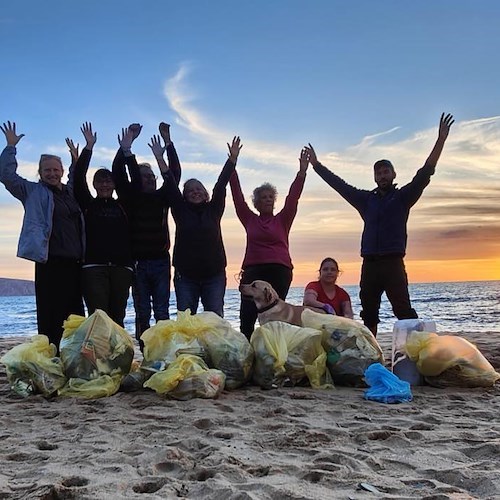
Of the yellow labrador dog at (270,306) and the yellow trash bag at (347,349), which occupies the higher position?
the yellow labrador dog at (270,306)

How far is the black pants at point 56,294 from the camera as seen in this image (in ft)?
15.1

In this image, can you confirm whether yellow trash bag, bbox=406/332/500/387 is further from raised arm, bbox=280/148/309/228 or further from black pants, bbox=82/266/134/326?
black pants, bbox=82/266/134/326

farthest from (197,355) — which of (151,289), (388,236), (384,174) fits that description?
(384,174)

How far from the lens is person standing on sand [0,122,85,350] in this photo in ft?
14.8

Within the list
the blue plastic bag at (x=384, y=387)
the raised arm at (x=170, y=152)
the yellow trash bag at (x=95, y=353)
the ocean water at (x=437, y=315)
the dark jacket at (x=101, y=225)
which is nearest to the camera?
the blue plastic bag at (x=384, y=387)

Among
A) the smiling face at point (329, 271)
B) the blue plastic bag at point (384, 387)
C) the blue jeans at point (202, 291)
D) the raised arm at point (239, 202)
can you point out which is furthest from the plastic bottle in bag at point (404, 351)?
the raised arm at point (239, 202)

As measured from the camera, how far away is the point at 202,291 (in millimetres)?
5160

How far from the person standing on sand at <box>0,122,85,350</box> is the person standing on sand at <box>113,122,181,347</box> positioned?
48 cm

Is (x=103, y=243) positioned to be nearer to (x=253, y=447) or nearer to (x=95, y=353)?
(x=95, y=353)

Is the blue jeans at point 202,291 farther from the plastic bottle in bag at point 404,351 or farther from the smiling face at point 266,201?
the plastic bottle in bag at point 404,351

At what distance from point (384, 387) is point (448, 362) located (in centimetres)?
72

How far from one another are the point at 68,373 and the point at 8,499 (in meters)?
2.20

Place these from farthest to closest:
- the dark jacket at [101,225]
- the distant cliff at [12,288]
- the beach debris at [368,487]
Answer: the distant cliff at [12,288] → the dark jacket at [101,225] → the beach debris at [368,487]

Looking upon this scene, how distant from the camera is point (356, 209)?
5.41 metres
